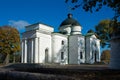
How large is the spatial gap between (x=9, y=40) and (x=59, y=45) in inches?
463

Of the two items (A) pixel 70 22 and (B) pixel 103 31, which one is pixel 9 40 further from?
(B) pixel 103 31

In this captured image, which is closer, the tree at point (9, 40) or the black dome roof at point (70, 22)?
the tree at point (9, 40)

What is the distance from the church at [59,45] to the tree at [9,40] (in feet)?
12.0

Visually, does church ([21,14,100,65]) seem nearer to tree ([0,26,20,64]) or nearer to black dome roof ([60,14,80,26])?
black dome roof ([60,14,80,26])

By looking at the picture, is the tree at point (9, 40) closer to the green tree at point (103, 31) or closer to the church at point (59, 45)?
the church at point (59, 45)

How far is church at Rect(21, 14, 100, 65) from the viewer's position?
125 feet

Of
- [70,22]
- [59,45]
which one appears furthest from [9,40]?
[70,22]

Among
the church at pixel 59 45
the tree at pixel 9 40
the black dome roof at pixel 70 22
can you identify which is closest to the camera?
the church at pixel 59 45

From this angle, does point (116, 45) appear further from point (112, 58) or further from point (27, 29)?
point (27, 29)

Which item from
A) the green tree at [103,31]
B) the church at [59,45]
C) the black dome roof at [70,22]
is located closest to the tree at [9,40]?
the church at [59,45]

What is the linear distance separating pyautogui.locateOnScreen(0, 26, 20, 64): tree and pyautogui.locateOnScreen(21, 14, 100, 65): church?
144 inches

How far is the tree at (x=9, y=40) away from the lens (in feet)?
138

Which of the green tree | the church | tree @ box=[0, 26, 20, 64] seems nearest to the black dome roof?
the church

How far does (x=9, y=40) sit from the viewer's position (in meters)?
42.8
